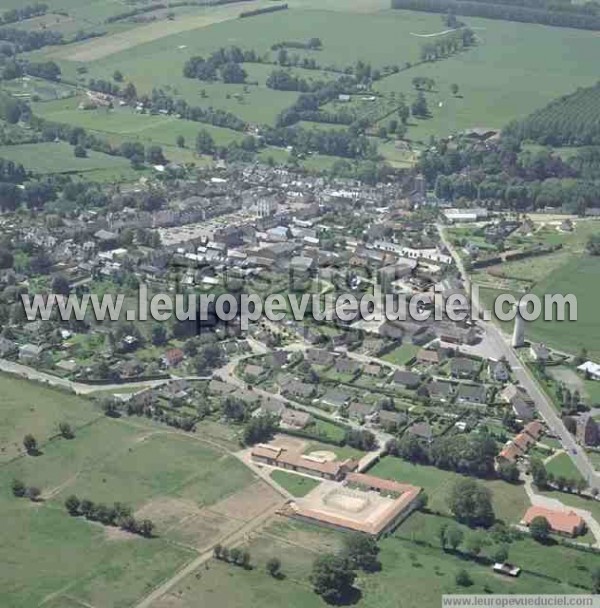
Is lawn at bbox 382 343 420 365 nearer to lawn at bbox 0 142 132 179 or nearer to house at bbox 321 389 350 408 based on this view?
house at bbox 321 389 350 408

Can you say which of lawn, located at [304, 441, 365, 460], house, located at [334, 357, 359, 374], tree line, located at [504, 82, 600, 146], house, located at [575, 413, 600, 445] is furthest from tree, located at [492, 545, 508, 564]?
tree line, located at [504, 82, 600, 146]

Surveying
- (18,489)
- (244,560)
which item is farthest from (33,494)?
(244,560)

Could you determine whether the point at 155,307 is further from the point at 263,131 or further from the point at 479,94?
the point at 479,94

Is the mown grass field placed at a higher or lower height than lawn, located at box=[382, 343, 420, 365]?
lower

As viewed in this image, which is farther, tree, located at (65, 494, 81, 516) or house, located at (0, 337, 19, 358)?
house, located at (0, 337, 19, 358)

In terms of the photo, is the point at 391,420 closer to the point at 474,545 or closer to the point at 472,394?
the point at 472,394

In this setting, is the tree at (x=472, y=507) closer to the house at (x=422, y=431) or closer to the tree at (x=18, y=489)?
the house at (x=422, y=431)
